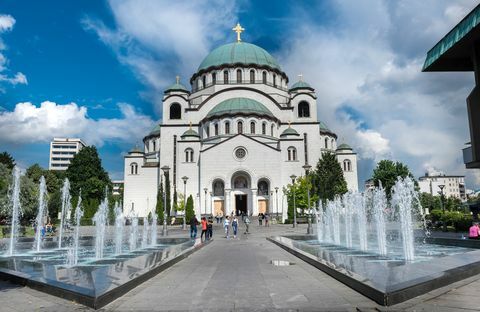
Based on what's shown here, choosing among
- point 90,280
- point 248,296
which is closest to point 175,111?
point 90,280

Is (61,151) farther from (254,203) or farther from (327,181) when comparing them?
(327,181)

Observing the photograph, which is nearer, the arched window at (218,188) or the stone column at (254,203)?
the stone column at (254,203)

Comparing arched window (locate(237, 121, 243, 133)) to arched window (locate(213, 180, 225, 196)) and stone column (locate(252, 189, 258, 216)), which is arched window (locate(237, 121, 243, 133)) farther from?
stone column (locate(252, 189, 258, 216))

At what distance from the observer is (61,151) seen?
137625mm

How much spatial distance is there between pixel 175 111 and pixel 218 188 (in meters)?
14.6

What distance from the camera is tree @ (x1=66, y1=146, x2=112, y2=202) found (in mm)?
52438

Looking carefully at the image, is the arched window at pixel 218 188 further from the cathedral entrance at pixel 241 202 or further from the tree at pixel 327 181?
the tree at pixel 327 181

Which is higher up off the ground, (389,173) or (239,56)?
(239,56)

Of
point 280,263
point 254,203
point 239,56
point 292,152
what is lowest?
point 280,263

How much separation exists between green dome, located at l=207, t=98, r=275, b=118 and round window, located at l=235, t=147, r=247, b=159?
4.70m

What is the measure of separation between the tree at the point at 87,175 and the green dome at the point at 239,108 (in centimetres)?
1776

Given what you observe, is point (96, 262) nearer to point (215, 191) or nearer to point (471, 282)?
point (471, 282)

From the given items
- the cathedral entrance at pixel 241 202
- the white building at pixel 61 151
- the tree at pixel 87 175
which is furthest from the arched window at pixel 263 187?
the white building at pixel 61 151

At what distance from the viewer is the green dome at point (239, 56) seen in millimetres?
55656
